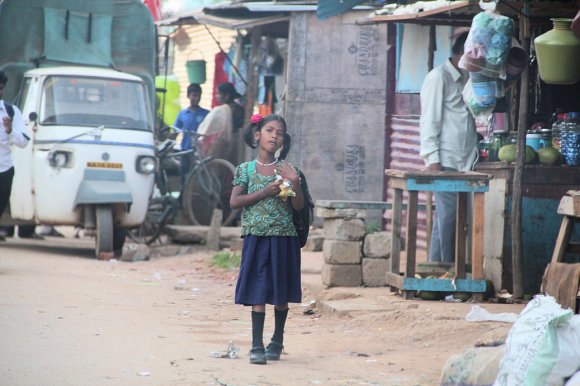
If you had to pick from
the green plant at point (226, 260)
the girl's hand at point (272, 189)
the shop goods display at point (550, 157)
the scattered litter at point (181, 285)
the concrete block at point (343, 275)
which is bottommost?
the scattered litter at point (181, 285)

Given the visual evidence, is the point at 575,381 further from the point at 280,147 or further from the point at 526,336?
the point at 280,147

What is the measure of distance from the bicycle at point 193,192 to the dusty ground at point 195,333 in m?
3.53

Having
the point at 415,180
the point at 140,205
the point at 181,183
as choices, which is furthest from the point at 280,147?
the point at 181,183

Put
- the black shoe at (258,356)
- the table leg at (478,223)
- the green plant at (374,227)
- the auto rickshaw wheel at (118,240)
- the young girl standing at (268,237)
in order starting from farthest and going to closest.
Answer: the auto rickshaw wheel at (118,240) → the green plant at (374,227) → the table leg at (478,223) → the young girl standing at (268,237) → the black shoe at (258,356)

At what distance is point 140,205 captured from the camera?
1405 cm

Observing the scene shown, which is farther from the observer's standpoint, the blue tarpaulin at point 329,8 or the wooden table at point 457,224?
the blue tarpaulin at point 329,8

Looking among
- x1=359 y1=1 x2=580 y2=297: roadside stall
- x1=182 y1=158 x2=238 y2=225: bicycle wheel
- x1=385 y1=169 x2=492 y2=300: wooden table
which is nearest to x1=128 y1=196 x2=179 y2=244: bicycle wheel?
x1=182 y1=158 x2=238 y2=225: bicycle wheel

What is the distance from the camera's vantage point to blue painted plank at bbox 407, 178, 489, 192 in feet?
28.8

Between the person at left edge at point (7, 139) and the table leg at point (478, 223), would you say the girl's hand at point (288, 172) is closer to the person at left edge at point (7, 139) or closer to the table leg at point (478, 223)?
the table leg at point (478, 223)

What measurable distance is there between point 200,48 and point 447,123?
1636 centimetres

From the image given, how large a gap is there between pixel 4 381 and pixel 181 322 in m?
2.92

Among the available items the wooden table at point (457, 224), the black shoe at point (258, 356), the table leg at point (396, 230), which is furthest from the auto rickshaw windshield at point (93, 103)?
the black shoe at point (258, 356)

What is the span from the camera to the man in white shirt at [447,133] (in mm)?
9633

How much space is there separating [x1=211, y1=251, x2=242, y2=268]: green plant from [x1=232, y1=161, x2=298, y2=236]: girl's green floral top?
5751 mm
